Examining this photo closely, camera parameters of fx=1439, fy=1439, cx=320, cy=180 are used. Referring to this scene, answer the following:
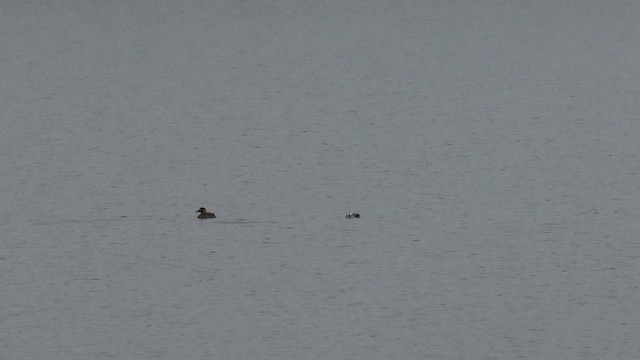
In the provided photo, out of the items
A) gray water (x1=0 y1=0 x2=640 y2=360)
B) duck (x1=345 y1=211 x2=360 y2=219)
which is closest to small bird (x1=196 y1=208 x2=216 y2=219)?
gray water (x1=0 y1=0 x2=640 y2=360)

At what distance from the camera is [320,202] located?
1574 centimetres

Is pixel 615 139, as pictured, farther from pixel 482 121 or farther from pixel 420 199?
pixel 420 199

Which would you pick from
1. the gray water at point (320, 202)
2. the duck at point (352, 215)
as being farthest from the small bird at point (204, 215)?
the duck at point (352, 215)

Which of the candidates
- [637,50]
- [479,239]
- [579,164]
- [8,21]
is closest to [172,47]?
[8,21]

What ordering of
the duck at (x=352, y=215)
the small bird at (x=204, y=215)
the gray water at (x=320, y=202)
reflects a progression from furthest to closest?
1. the duck at (x=352, y=215)
2. the small bird at (x=204, y=215)
3. the gray water at (x=320, y=202)

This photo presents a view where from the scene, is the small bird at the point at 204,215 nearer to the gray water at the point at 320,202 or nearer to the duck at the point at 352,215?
the gray water at the point at 320,202

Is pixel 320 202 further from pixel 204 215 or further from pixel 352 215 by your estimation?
pixel 204 215

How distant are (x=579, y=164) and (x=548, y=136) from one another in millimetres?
2149

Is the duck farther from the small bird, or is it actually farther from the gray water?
the small bird

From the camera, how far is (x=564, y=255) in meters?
13.3

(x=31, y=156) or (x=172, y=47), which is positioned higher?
(x=172, y=47)

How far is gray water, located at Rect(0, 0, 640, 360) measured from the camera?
11.1 metres

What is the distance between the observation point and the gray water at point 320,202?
1114cm

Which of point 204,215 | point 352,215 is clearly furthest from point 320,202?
point 204,215
